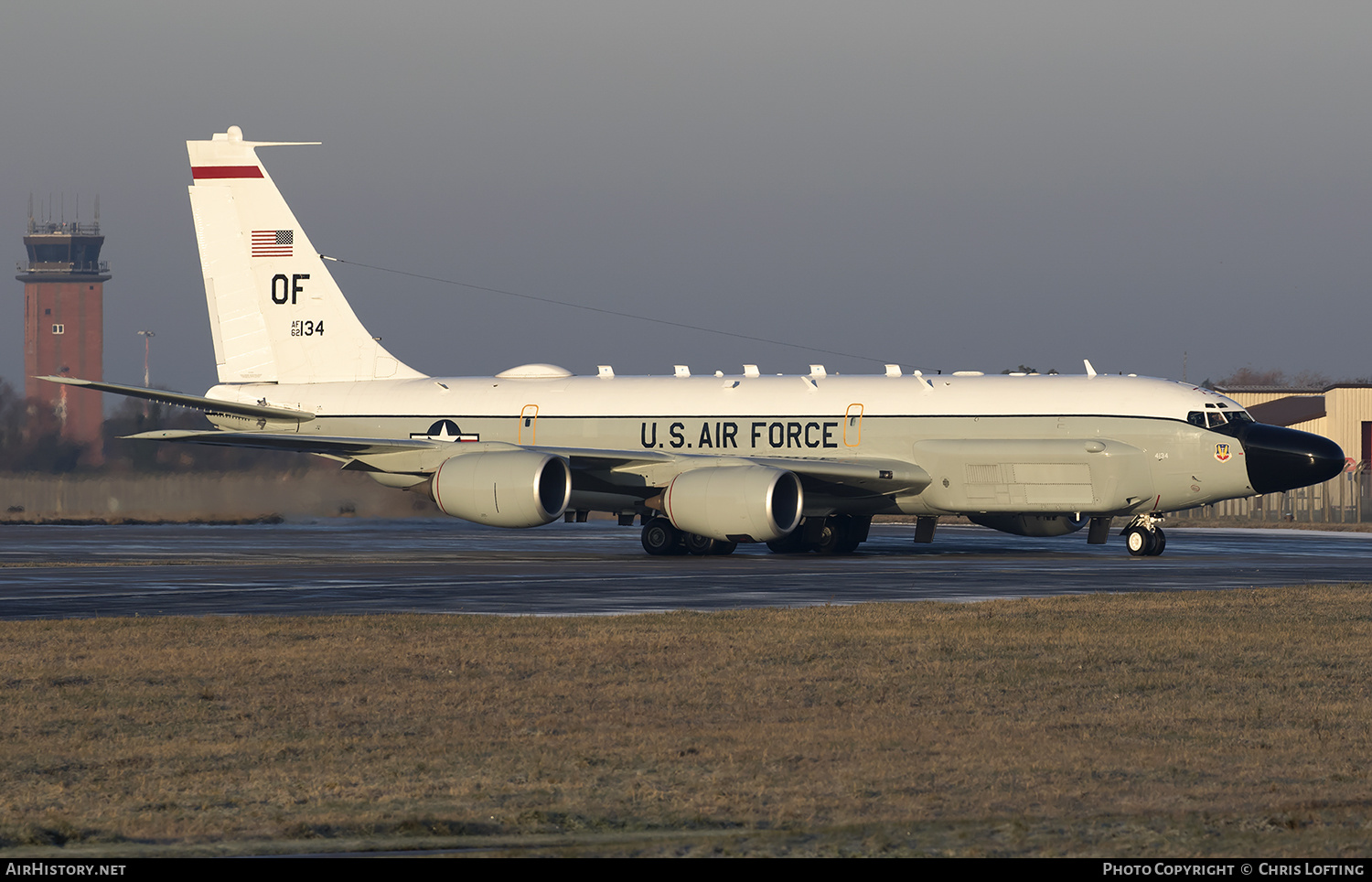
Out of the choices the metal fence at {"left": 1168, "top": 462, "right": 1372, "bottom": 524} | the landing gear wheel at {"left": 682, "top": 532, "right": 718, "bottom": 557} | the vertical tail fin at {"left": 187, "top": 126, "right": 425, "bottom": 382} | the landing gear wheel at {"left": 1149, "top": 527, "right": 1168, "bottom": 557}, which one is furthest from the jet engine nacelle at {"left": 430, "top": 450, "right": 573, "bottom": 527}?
the metal fence at {"left": 1168, "top": 462, "right": 1372, "bottom": 524}

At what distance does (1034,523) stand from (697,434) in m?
7.53

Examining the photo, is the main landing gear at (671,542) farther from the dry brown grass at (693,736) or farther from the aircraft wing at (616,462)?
the dry brown grass at (693,736)

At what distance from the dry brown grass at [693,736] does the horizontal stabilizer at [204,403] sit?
712 inches

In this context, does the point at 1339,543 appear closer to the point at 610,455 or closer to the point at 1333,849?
the point at 610,455

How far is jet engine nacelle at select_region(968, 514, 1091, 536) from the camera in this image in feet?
110

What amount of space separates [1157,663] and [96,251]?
501 feet

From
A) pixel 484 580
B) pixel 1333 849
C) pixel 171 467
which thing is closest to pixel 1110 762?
pixel 1333 849

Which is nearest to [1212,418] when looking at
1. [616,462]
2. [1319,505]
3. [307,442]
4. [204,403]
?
[616,462]

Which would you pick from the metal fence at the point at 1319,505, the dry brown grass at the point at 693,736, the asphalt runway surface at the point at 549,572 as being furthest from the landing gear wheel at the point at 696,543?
the metal fence at the point at 1319,505

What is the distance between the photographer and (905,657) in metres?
13.7

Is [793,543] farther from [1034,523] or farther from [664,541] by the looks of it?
[1034,523]

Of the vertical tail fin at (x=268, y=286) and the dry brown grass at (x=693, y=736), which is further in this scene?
the vertical tail fin at (x=268, y=286)

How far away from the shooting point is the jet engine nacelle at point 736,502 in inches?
1195

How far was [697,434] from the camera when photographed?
114ft
